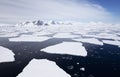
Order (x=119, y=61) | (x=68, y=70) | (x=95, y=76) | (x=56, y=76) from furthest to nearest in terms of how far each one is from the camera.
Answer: (x=119, y=61), (x=68, y=70), (x=95, y=76), (x=56, y=76)

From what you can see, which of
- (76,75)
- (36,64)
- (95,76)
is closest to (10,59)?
(36,64)

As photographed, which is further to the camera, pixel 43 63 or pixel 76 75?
pixel 43 63

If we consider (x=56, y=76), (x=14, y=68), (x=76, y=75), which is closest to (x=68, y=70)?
(x=76, y=75)

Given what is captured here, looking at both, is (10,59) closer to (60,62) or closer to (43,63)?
Answer: (43,63)

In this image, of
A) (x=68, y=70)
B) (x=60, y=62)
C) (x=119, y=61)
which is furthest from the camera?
(x=119, y=61)

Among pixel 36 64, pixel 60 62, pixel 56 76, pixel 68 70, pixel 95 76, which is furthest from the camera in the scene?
pixel 60 62

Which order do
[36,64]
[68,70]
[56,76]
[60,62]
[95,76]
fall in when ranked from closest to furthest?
[56,76], [95,76], [68,70], [36,64], [60,62]

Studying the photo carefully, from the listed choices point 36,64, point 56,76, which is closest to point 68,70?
point 56,76

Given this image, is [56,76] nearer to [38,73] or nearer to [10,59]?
[38,73]

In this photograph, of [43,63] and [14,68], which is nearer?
[14,68]
